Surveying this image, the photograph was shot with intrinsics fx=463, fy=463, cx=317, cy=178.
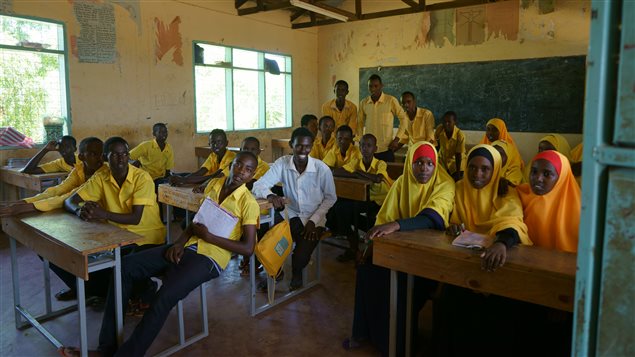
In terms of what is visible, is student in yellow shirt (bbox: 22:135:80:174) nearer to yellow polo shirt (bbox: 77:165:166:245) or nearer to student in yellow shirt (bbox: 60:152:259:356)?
yellow polo shirt (bbox: 77:165:166:245)

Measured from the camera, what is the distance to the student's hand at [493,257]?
5.99 ft

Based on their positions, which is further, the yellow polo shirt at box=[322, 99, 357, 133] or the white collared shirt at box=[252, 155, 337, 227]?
the yellow polo shirt at box=[322, 99, 357, 133]

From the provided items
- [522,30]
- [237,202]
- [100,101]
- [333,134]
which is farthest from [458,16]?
[237,202]

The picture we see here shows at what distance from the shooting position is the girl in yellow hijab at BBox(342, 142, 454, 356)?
2.37 metres

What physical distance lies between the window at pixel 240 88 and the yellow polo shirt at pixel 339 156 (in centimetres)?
351

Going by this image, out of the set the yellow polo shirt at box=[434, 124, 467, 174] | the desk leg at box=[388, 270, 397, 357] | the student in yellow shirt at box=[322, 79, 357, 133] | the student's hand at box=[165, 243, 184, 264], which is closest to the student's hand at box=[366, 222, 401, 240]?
the desk leg at box=[388, 270, 397, 357]

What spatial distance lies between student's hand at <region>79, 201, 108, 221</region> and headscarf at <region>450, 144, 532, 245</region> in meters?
1.97

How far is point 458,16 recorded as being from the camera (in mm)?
7621

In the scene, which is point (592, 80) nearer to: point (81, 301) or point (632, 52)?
point (632, 52)

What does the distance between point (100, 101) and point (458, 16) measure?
5656 mm

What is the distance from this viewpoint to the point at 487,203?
8.07ft

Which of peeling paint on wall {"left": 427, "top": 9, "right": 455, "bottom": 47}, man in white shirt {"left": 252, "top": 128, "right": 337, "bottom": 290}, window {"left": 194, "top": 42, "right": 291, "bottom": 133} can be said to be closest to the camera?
man in white shirt {"left": 252, "top": 128, "right": 337, "bottom": 290}

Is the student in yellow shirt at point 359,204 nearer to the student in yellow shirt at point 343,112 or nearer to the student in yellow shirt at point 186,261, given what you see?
the student in yellow shirt at point 186,261

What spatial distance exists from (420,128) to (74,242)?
4843 mm
